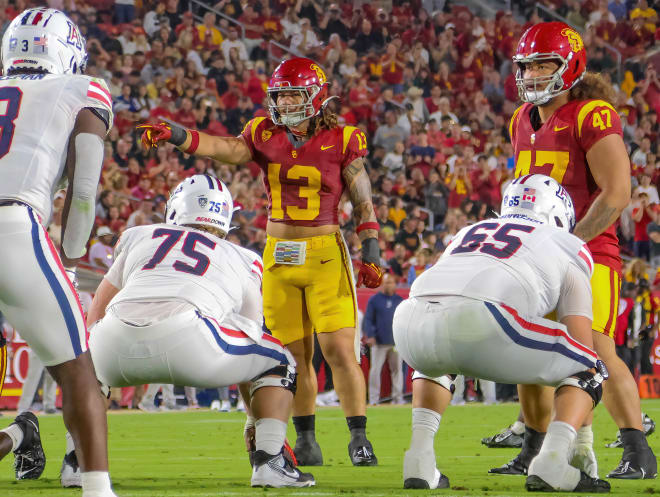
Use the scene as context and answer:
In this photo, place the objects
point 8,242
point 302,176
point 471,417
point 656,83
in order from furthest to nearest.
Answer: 1. point 656,83
2. point 471,417
3. point 302,176
4. point 8,242

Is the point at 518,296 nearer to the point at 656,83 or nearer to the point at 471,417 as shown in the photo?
the point at 471,417

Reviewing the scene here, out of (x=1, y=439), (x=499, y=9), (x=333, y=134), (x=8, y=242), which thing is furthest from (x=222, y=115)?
(x=8, y=242)

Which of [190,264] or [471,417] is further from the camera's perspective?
[471,417]

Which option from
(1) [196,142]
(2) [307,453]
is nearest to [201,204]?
(1) [196,142]

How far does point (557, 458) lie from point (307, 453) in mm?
2012

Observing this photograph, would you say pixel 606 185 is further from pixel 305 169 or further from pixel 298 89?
pixel 298 89

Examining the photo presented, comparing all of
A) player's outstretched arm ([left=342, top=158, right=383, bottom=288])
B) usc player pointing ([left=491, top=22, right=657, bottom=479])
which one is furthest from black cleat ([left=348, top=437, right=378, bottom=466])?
player's outstretched arm ([left=342, top=158, right=383, bottom=288])

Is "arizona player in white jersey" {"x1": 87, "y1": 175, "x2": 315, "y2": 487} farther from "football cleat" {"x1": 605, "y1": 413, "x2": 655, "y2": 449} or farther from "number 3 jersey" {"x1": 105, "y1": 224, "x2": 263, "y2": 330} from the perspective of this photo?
"football cleat" {"x1": 605, "y1": 413, "x2": 655, "y2": 449}

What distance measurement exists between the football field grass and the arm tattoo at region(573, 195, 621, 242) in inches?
44.8

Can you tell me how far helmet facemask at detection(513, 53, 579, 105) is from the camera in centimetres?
568

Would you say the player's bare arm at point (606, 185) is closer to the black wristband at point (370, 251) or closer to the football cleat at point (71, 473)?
the black wristband at point (370, 251)

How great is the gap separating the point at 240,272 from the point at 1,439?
1316 mm

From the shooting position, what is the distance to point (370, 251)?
6516 millimetres

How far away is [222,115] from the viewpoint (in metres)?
16.0
